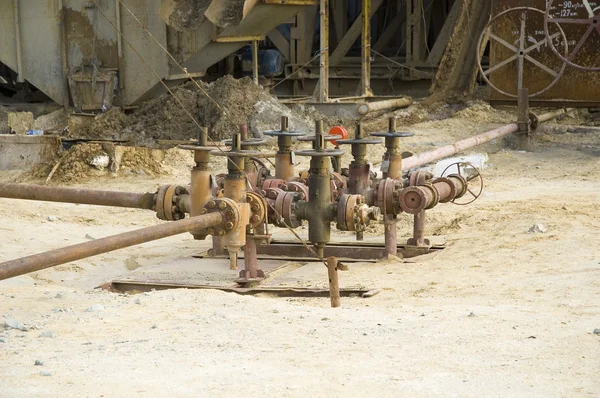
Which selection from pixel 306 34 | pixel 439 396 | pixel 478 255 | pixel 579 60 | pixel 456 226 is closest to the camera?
pixel 439 396

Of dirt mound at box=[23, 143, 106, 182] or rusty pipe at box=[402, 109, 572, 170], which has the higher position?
rusty pipe at box=[402, 109, 572, 170]

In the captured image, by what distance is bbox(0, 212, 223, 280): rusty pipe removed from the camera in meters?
4.10

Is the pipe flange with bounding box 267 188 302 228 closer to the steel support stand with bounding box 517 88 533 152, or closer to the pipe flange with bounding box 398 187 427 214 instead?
the pipe flange with bounding box 398 187 427 214

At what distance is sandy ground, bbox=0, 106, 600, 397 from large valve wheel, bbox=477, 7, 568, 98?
14.2 ft

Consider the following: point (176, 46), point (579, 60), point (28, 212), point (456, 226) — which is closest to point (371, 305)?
point (456, 226)

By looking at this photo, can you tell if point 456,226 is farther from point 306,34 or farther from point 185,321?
point 306,34

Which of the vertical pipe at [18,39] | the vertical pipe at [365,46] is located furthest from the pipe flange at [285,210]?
the vertical pipe at [18,39]

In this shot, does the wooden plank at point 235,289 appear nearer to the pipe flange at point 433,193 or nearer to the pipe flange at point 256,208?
the pipe flange at point 256,208

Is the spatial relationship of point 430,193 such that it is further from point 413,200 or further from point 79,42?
point 79,42

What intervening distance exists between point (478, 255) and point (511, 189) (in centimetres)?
286

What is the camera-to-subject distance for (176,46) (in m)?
13.6

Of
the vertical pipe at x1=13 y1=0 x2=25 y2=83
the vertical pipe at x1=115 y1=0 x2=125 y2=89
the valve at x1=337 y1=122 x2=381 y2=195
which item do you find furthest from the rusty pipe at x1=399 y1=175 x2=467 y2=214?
the vertical pipe at x1=13 y1=0 x2=25 y2=83

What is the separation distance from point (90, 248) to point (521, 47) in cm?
890

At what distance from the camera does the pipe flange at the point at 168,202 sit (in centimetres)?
634
